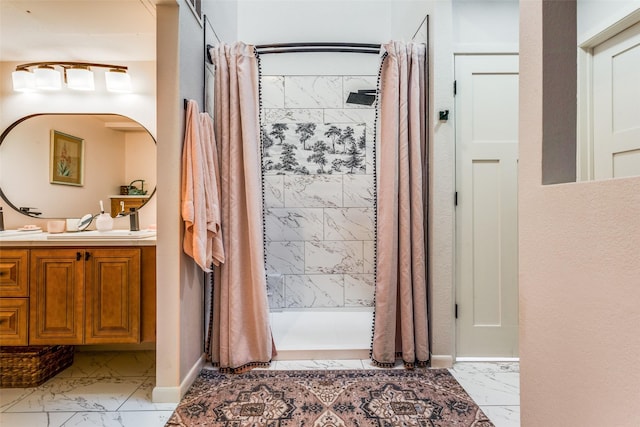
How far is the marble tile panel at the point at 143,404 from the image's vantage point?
6.01ft

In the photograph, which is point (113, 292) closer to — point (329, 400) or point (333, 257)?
point (329, 400)

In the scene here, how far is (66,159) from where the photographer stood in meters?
2.57

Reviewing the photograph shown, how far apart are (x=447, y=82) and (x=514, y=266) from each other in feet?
4.59

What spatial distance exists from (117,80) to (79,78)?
0.28 m

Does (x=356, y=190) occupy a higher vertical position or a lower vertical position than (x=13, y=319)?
higher

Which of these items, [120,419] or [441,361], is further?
[441,361]

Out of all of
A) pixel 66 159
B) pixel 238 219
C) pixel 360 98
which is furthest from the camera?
pixel 360 98

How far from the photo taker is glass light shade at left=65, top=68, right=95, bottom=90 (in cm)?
248

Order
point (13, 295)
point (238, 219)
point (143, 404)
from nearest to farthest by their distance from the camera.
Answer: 1. point (143, 404)
2. point (13, 295)
3. point (238, 219)

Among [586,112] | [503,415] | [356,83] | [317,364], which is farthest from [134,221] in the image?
[586,112]

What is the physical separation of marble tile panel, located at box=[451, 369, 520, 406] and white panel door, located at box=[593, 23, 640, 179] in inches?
56.1

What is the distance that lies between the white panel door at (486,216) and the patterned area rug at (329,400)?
47cm

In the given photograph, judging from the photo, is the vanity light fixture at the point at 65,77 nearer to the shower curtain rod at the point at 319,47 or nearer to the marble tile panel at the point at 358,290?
the shower curtain rod at the point at 319,47

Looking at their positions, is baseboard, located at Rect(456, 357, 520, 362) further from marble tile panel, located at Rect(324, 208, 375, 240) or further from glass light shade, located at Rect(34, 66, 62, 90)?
glass light shade, located at Rect(34, 66, 62, 90)
